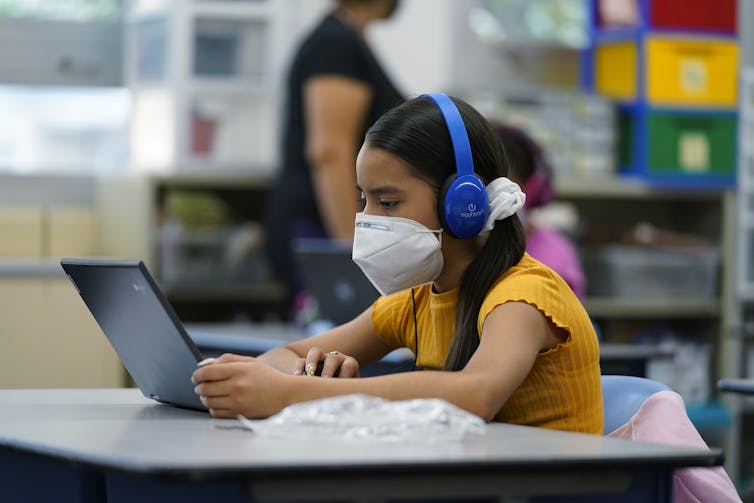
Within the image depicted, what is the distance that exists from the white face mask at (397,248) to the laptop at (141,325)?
0.87 ft

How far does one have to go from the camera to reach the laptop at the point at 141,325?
158cm

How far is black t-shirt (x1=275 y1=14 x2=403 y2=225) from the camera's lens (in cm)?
416

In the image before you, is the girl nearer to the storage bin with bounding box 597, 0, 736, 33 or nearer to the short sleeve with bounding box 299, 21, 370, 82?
the short sleeve with bounding box 299, 21, 370, 82

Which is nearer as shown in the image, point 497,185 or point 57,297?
point 497,185

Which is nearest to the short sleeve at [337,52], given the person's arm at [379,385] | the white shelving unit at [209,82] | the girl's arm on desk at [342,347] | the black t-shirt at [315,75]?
the black t-shirt at [315,75]

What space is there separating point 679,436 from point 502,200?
1.17 feet

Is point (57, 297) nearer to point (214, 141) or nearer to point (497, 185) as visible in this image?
point (214, 141)

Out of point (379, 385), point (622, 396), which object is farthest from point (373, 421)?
point (622, 396)

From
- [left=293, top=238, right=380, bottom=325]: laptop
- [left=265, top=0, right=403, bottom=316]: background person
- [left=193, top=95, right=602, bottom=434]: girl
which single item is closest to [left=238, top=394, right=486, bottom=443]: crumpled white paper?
[left=193, top=95, right=602, bottom=434]: girl

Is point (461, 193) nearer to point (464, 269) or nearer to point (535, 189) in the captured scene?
point (464, 269)

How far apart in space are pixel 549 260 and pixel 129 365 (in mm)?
1493

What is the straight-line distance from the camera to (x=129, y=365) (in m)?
1.79

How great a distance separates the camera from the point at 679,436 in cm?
166

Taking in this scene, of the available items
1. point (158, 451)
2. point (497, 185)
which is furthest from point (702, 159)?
point (158, 451)
